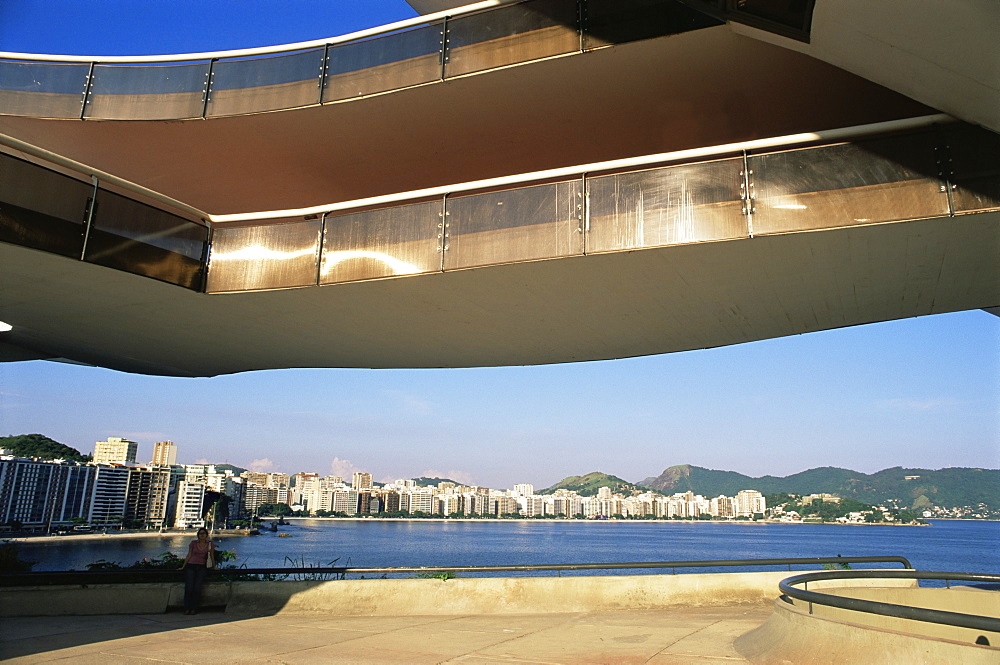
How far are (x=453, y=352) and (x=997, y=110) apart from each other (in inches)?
373

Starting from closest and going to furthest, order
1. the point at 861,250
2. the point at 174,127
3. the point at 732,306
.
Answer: the point at 861,250, the point at 732,306, the point at 174,127

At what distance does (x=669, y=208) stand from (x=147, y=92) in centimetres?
1055

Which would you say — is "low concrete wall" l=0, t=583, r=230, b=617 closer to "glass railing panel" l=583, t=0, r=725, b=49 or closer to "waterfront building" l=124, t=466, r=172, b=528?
"glass railing panel" l=583, t=0, r=725, b=49

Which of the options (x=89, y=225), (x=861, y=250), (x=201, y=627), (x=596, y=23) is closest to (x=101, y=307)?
(x=89, y=225)

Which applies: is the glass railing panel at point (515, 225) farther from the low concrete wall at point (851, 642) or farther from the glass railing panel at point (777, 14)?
the low concrete wall at point (851, 642)

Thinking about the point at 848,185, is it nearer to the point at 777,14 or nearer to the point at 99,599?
the point at 777,14

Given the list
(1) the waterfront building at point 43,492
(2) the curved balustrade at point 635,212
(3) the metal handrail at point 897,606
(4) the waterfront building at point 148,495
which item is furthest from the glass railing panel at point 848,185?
(4) the waterfront building at point 148,495

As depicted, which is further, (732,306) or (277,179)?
(277,179)

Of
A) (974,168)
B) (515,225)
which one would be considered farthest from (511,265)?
(974,168)

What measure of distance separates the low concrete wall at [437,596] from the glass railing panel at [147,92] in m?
8.67

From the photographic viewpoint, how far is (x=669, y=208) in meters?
7.70

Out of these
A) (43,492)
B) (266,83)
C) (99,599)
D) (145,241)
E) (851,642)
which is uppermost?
(266,83)

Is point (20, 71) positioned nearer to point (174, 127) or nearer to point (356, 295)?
point (174, 127)

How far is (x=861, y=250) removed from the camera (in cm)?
750
